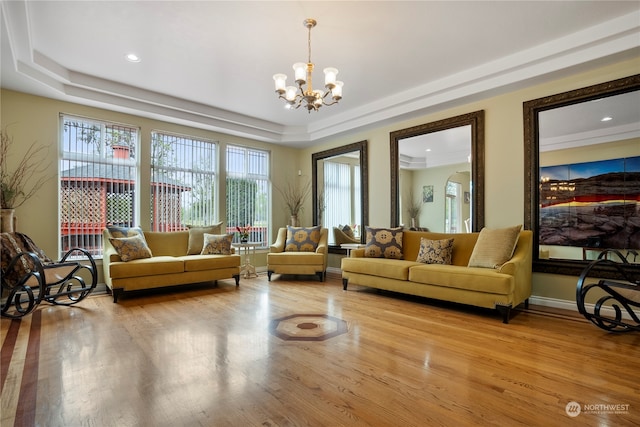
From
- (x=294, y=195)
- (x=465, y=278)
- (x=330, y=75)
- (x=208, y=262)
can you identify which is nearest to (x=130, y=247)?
(x=208, y=262)

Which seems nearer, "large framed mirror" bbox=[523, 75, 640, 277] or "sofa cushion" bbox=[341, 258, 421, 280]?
"large framed mirror" bbox=[523, 75, 640, 277]

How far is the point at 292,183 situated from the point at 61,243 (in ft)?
14.0

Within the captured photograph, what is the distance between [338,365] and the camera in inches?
93.5

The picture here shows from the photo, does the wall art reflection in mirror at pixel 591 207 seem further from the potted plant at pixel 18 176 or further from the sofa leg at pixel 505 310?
the potted plant at pixel 18 176

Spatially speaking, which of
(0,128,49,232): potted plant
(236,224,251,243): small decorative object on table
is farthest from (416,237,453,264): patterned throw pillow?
(0,128,49,232): potted plant

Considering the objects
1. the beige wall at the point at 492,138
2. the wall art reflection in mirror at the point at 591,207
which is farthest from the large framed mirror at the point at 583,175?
the beige wall at the point at 492,138

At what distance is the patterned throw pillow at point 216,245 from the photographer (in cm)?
534

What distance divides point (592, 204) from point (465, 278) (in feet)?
5.50

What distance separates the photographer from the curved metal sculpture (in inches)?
116

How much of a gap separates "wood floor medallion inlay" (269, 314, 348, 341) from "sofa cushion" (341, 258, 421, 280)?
1193 mm

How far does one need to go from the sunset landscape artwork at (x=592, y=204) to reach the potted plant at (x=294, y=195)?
4476 mm

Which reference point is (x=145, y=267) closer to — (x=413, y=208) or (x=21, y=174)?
(x=21, y=174)

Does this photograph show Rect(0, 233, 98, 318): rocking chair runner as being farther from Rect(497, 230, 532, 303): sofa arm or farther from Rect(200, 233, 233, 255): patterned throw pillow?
Rect(497, 230, 532, 303): sofa arm

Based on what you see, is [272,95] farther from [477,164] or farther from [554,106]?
[554,106]
